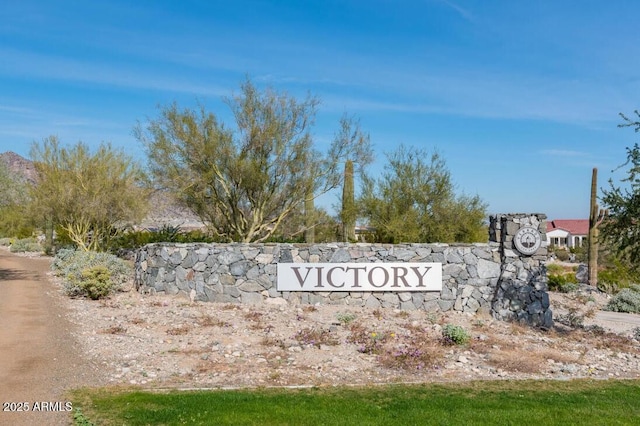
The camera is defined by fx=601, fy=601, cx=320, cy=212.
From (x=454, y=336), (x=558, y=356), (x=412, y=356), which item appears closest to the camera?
(x=412, y=356)

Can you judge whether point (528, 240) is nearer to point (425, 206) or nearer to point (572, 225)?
point (425, 206)

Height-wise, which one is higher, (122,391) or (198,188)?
(198,188)

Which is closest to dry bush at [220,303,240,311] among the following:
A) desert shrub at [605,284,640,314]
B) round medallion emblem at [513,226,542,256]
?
round medallion emblem at [513,226,542,256]

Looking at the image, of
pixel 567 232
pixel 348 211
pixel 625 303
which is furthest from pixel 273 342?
pixel 567 232

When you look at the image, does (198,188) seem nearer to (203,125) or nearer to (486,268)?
(203,125)

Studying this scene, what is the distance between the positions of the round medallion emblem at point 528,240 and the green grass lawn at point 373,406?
633 centimetres

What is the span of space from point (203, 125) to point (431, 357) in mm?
14869

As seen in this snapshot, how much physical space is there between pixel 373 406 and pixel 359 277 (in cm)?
808

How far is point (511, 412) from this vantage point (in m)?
8.07

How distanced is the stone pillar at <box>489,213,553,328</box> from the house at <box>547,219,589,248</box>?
67976 mm

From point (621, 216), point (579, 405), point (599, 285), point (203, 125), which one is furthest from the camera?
point (599, 285)

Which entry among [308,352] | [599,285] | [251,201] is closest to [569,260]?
[599,285]

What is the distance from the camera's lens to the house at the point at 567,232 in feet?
263

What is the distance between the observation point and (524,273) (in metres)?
15.8
